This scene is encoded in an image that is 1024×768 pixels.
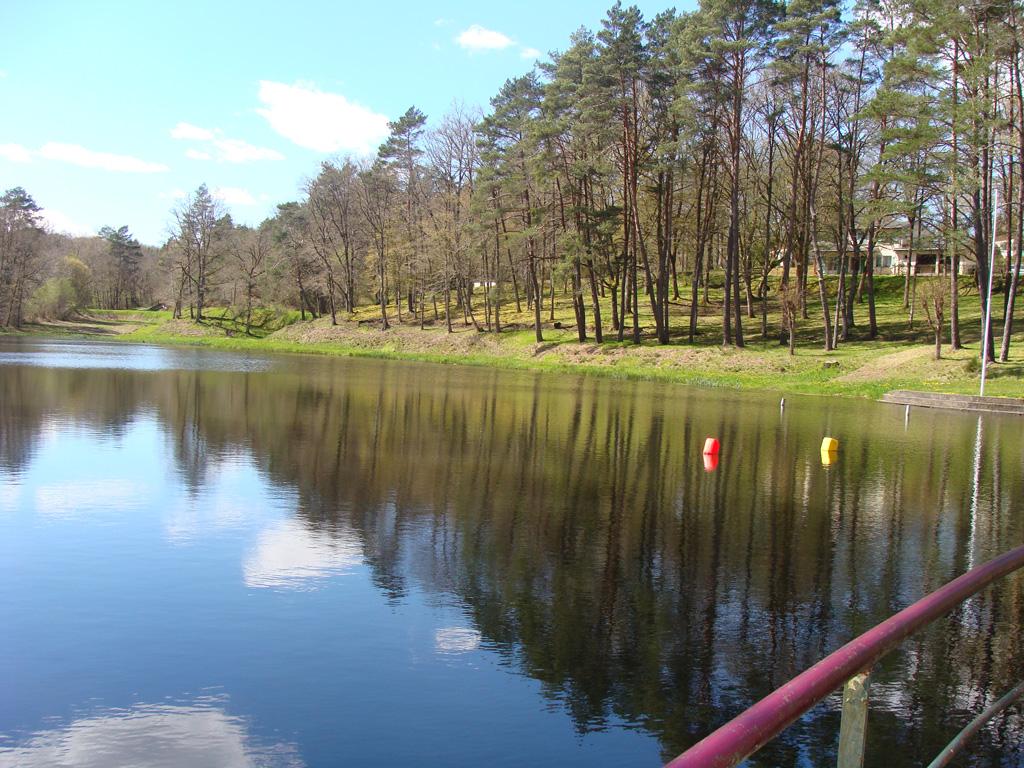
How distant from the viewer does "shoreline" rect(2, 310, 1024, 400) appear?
116ft

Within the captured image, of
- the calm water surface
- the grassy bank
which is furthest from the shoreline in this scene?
the calm water surface

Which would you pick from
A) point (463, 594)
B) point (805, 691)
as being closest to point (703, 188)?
point (463, 594)

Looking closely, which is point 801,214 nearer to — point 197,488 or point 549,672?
point 197,488

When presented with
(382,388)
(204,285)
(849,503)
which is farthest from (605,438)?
(204,285)

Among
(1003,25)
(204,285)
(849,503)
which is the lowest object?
(849,503)

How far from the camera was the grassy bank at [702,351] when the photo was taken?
3609 centimetres

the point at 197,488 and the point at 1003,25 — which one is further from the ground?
the point at 1003,25

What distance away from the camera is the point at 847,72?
43.8m

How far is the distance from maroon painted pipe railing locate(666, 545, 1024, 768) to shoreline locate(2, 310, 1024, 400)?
33.6m

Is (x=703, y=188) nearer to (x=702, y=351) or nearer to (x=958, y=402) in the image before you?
(x=702, y=351)

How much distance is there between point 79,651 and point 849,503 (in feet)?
38.3

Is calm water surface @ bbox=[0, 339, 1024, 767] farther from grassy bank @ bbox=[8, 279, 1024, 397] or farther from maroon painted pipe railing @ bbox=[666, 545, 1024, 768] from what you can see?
grassy bank @ bbox=[8, 279, 1024, 397]

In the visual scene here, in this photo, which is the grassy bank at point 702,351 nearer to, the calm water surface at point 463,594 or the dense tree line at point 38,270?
the dense tree line at point 38,270

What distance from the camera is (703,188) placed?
176 feet
